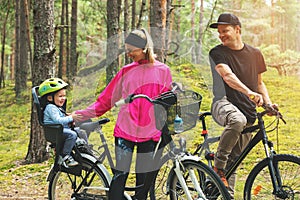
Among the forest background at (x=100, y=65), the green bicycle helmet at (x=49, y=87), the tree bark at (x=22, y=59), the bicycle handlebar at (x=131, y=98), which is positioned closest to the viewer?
the bicycle handlebar at (x=131, y=98)

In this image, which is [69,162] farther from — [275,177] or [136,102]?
[275,177]

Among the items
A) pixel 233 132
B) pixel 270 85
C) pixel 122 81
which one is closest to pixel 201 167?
pixel 233 132

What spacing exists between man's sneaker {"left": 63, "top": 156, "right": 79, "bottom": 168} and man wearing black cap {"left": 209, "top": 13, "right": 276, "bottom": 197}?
1293 millimetres

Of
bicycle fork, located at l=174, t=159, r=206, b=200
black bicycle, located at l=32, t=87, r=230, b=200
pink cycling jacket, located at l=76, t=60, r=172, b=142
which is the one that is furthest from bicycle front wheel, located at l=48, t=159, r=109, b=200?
bicycle fork, located at l=174, t=159, r=206, b=200

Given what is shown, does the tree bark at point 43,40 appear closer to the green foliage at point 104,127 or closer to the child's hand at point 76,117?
the green foliage at point 104,127

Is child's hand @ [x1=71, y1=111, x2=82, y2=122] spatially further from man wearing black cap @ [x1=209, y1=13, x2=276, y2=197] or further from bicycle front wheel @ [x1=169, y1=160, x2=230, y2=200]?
man wearing black cap @ [x1=209, y1=13, x2=276, y2=197]

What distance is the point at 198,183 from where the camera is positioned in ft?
12.8

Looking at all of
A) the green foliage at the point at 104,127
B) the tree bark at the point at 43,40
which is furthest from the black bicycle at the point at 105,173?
the tree bark at the point at 43,40

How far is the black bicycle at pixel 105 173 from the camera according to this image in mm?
3859

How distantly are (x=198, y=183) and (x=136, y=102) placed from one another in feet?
2.76

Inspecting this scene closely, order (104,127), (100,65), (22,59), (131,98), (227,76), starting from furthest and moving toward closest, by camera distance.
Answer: (22,59) < (104,127) < (100,65) < (227,76) < (131,98)

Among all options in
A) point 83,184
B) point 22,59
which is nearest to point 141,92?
point 83,184

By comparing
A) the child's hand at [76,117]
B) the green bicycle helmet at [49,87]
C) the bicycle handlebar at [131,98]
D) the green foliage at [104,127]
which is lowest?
the green foliage at [104,127]

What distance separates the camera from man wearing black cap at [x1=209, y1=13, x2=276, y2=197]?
4.21 metres
